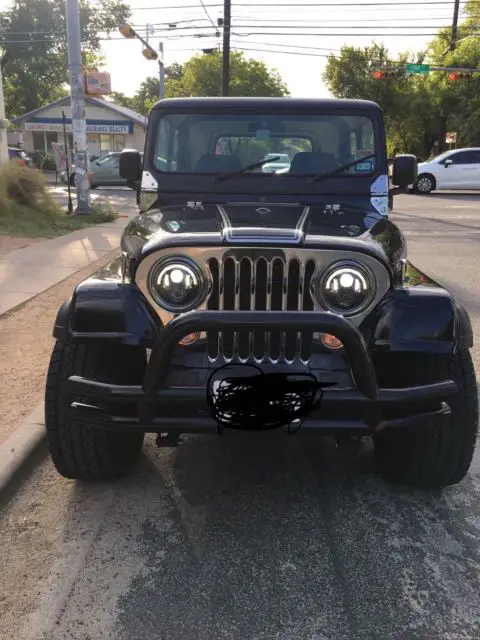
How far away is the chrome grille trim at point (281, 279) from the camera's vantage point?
2588 mm

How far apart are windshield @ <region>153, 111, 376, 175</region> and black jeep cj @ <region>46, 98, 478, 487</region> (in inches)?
38.4

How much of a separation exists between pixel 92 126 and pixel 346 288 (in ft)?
138

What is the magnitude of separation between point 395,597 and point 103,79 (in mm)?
13755

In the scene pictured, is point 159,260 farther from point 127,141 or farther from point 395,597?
point 127,141

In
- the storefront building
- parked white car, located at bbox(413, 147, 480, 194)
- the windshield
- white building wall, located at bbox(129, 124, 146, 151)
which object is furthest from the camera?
white building wall, located at bbox(129, 124, 146, 151)

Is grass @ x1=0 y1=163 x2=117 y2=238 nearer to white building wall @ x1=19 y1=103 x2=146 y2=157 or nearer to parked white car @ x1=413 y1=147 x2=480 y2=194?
parked white car @ x1=413 y1=147 x2=480 y2=194

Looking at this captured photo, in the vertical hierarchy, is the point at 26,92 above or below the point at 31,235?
above

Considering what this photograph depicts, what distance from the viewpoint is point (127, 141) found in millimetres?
43062

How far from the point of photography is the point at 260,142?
3.94 m

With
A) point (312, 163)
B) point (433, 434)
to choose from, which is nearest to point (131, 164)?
point (312, 163)

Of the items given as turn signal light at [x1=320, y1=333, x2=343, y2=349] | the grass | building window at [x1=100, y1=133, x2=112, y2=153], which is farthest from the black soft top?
building window at [x1=100, y1=133, x2=112, y2=153]

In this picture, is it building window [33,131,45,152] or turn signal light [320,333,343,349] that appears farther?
building window [33,131,45,152]

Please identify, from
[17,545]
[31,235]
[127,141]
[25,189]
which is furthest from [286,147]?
[127,141]

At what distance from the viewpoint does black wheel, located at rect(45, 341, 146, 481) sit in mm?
2676
